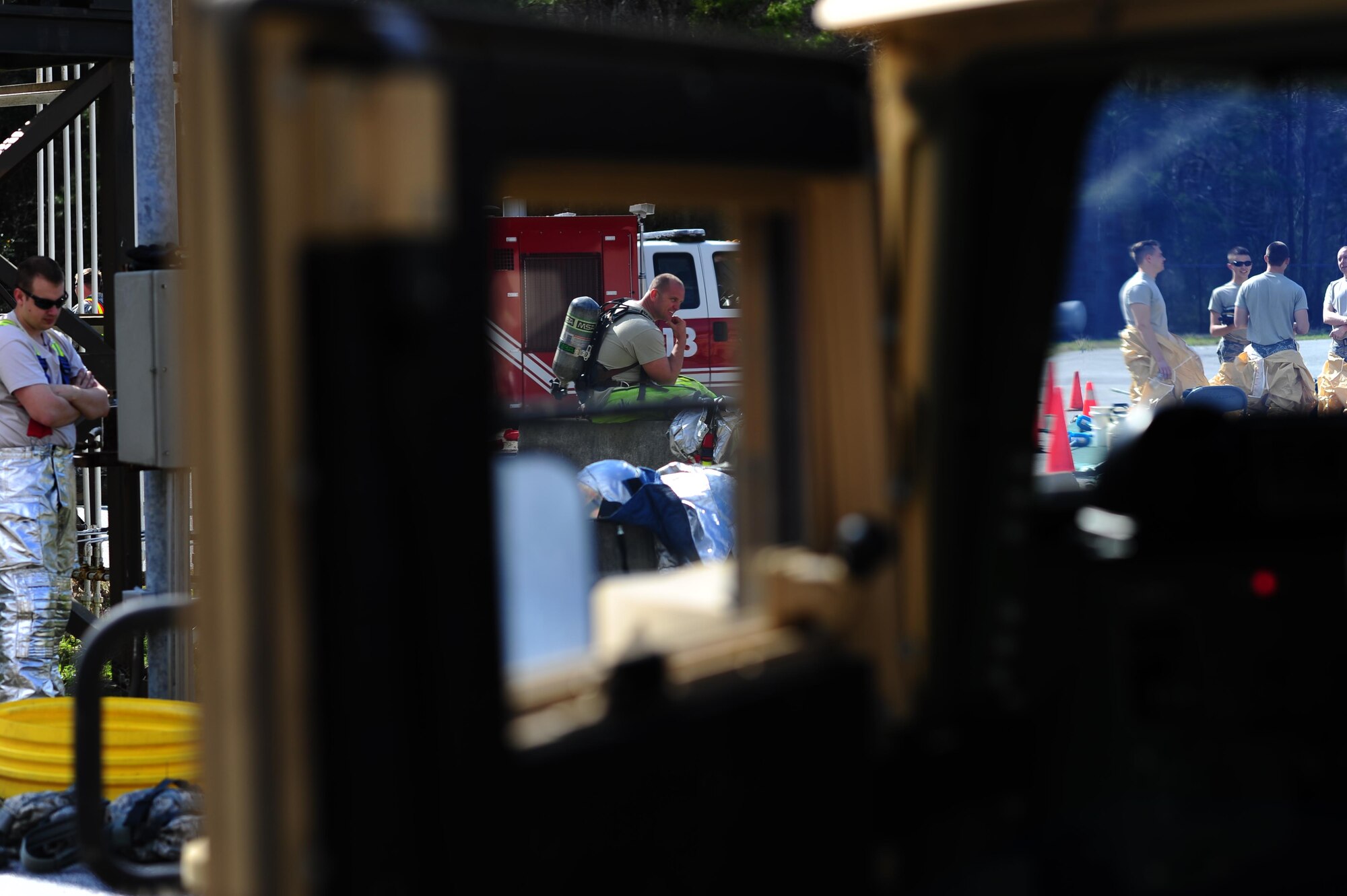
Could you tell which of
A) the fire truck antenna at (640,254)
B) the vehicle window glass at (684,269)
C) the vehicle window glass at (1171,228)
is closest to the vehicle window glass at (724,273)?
the vehicle window glass at (684,269)

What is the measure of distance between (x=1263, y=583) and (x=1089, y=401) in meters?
0.50

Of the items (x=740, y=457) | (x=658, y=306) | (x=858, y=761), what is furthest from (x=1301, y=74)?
(x=658, y=306)

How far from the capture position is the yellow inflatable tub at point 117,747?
15.6 ft

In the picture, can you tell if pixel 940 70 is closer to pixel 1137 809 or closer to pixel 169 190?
pixel 1137 809

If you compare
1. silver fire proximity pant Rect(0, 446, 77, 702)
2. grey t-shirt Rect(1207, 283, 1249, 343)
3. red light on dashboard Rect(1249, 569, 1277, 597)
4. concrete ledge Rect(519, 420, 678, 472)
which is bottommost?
silver fire proximity pant Rect(0, 446, 77, 702)

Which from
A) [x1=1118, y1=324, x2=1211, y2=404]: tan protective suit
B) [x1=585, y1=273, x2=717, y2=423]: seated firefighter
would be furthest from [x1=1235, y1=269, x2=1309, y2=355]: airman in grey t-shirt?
[x1=585, y1=273, x2=717, y2=423]: seated firefighter

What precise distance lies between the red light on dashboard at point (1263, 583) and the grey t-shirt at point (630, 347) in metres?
4.91

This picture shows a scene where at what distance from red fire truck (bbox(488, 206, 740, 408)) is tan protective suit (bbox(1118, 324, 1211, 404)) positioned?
1169 cm

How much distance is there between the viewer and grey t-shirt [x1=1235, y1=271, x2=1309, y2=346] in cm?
349

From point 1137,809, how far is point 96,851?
4.41ft

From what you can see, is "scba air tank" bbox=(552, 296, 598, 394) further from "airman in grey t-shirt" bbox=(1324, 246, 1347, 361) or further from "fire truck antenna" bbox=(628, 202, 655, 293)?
"airman in grey t-shirt" bbox=(1324, 246, 1347, 361)

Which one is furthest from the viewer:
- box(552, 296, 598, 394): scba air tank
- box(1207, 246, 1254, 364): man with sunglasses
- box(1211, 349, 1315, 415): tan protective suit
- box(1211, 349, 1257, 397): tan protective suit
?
box(552, 296, 598, 394): scba air tank

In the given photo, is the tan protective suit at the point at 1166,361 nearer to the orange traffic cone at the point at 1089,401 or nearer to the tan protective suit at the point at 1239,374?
the orange traffic cone at the point at 1089,401

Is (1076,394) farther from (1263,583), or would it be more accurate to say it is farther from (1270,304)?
(1270,304)
